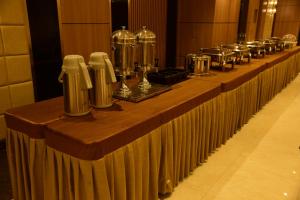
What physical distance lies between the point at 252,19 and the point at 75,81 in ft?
17.2

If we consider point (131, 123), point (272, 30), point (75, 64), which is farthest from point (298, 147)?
point (272, 30)

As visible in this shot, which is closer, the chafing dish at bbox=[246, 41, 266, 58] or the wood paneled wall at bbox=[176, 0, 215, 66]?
the chafing dish at bbox=[246, 41, 266, 58]

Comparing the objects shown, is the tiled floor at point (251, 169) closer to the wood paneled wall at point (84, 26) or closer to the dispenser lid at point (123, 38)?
the dispenser lid at point (123, 38)

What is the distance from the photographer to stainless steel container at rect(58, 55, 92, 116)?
1.16 metres

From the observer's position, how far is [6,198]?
62.3 inches

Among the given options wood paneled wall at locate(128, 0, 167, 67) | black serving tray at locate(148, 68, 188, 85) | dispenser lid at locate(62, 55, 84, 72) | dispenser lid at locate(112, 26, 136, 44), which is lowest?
black serving tray at locate(148, 68, 188, 85)

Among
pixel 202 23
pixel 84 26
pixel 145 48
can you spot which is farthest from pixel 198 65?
pixel 202 23

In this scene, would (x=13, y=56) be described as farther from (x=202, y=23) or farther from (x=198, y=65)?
(x=202, y=23)

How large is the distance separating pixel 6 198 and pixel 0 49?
3.61ft

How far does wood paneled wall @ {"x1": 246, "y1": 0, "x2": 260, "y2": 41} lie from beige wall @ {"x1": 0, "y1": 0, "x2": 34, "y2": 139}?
451 cm

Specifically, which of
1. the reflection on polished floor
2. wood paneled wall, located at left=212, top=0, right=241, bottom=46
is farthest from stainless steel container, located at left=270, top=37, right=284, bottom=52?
the reflection on polished floor

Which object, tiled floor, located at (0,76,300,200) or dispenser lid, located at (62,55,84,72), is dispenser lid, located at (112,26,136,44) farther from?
tiled floor, located at (0,76,300,200)

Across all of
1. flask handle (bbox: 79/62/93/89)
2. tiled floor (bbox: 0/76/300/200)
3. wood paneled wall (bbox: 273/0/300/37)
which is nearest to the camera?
flask handle (bbox: 79/62/93/89)

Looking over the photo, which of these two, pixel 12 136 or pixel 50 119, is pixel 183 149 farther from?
pixel 12 136
